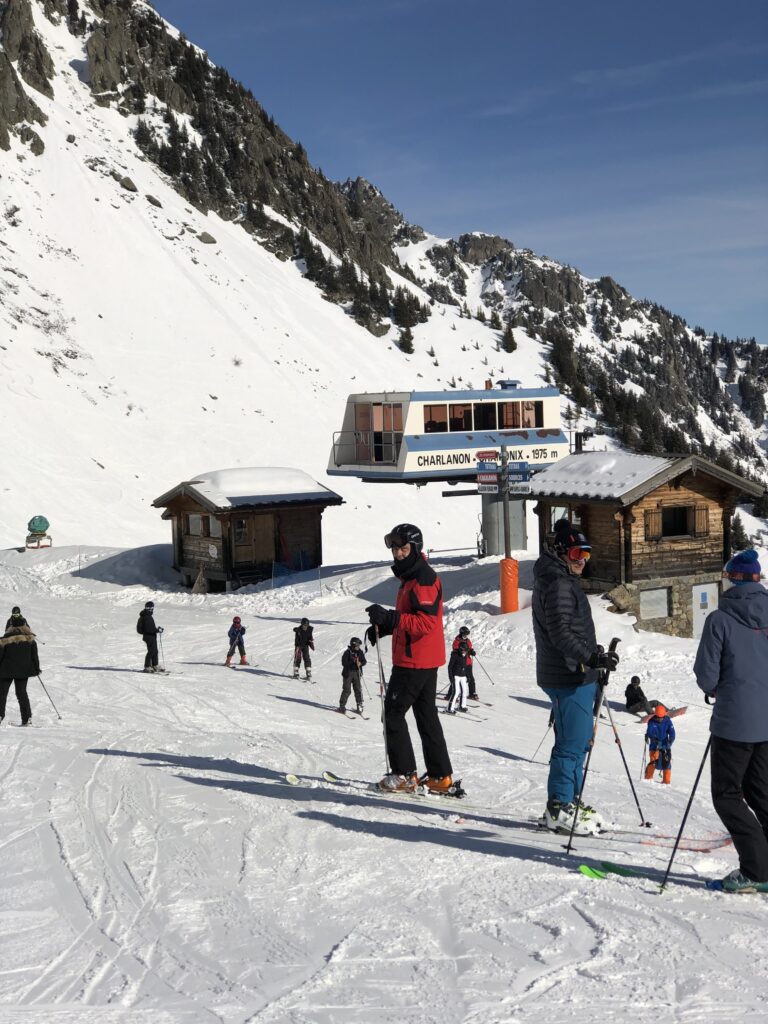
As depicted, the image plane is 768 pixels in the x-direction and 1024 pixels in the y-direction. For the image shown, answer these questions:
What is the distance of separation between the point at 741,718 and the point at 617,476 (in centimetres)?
2158

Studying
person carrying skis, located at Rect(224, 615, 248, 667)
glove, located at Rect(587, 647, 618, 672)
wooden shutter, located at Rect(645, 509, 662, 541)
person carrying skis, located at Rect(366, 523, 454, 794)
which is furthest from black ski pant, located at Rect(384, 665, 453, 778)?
wooden shutter, located at Rect(645, 509, 662, 541)

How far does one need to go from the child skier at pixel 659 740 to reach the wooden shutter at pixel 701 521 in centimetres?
1570

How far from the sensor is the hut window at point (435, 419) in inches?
1247

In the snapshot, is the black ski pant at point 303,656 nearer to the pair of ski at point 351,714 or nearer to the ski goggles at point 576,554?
the pair of ski at point 351,714

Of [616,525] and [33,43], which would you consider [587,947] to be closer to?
[616,525]

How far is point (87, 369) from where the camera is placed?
184ft

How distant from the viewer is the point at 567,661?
20.8ft

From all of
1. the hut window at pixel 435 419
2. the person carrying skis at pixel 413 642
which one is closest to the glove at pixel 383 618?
the person carrying skis at pixel 413 642

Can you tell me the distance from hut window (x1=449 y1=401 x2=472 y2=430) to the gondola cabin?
0.03m

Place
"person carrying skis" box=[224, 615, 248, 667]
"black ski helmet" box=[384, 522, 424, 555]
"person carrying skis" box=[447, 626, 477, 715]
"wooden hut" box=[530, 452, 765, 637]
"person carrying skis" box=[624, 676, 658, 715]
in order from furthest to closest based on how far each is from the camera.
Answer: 1. "wooden hut" box=[530, 452, 765, 637]
2. "person carrying skis" box=[224, 615, 248, 667]
3. "person carrying skis" box=[624, 676, 658, 715]
4. "person carrying skis" box=[447, 626, 477, 715]
5. "black ski helmet" box=[384, 522, 424, 555]

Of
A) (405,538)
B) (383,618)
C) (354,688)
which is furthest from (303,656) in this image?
(405,538)

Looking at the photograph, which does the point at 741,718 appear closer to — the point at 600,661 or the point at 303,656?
the point at 600,661

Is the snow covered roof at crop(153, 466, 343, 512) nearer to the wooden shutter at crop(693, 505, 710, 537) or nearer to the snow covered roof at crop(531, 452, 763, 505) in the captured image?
the snow covered roof at crop(531, 452, 763, 505)

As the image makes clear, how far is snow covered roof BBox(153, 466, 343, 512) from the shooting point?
3292 cm
